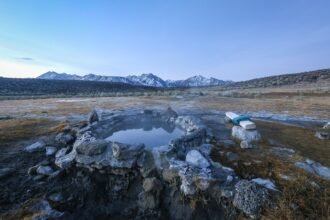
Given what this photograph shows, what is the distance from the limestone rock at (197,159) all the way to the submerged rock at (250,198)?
3.72 feet

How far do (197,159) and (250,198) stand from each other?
1.78m

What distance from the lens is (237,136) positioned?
8.91 metres

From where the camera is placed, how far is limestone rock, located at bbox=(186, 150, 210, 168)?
18.3 feet

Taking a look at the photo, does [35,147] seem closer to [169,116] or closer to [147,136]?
[147,136]

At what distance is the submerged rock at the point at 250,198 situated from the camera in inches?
166

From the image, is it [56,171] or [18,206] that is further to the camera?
[56,171]

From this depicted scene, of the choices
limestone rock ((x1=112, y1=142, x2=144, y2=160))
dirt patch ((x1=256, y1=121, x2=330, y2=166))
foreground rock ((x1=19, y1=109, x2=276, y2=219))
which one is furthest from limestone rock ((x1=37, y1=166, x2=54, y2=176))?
dirt patch ((x1=256, y1=121, x2=330, y2=166))

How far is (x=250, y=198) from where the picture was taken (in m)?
4.33

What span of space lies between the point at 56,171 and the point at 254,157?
247 inches

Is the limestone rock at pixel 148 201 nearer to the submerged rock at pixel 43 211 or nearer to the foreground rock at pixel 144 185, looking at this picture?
the foreground rock at pixel 144 185

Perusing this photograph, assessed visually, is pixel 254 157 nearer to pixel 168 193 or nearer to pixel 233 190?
pixel 233 190

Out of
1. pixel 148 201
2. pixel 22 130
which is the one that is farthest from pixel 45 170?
pixel 22 130

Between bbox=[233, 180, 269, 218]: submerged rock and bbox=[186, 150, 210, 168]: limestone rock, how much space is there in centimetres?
113

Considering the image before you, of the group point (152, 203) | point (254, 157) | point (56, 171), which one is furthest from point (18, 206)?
point (254, 157)
